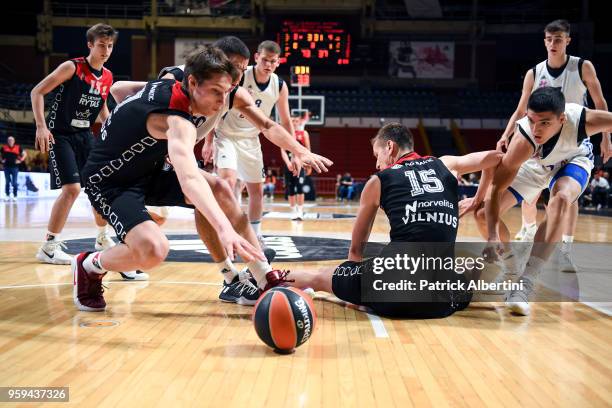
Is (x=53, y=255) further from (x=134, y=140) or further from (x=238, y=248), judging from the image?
(x=238, y=248)

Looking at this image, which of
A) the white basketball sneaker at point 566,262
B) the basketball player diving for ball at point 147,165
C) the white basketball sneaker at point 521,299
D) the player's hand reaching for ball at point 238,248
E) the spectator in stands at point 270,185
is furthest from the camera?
the spectator in stands at point 270,185

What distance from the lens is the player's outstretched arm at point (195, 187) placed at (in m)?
2.57

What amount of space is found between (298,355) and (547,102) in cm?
242

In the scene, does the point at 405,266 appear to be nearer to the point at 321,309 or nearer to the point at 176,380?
the point at 321,309

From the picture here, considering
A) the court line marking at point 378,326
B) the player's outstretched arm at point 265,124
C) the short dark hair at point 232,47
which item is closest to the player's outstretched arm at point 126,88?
the short dark hair at point 232,47

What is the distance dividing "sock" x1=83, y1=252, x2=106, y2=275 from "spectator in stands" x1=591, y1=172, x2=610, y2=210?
19674mm

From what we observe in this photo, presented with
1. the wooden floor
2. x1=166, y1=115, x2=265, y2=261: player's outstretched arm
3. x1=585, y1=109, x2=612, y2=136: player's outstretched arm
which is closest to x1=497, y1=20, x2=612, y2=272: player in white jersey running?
x1=585, y1=109, x2=612, y2=136: player's outstretched arm

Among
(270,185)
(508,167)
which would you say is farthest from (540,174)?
(270,185)

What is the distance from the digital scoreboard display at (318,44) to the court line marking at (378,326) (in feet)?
82.7

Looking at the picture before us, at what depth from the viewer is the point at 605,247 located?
798 cm

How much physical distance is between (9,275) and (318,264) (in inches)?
108

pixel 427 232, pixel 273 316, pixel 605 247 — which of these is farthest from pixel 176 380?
pixel 605 247

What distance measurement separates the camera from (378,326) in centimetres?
367

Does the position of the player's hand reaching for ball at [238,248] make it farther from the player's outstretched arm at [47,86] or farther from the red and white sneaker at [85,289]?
the player's outstretched arm at [47,86]
